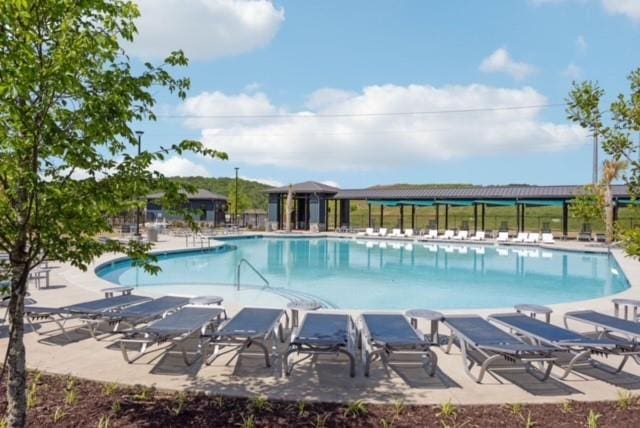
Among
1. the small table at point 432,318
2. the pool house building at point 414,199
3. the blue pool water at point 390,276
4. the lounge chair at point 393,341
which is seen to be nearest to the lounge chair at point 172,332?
the lounge chair at point 393,341

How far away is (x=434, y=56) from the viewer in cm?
1919

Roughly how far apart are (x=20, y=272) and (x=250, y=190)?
60.0 meters

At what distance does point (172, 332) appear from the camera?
4336 millimetres

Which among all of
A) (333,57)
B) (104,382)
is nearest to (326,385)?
(104,382)

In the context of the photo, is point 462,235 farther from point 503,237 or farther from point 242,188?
point 242,188

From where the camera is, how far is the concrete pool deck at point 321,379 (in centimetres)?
381

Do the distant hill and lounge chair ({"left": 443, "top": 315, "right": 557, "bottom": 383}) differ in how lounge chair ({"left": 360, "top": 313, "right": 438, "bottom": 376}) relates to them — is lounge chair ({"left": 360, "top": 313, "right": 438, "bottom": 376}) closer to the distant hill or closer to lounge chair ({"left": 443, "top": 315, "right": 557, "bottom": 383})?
lounge chair ({"left": 443, "top": 315, "right": 557, "bottom": 383})

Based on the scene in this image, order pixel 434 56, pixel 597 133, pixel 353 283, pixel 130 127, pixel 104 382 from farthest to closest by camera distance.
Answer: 1. pixel 434 56
2. pixel 353 283
3. pixel 104 382
4. pixel 597 133
5. pixel 130 127

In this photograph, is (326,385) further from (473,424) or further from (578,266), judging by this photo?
(578,266)

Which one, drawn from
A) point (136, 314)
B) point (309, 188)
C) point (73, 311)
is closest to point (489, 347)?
point (136, 314)

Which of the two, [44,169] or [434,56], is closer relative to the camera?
[44,169]

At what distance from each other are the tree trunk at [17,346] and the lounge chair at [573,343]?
4.38m

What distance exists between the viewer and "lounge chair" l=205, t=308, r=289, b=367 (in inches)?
172

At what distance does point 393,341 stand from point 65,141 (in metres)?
3.17
